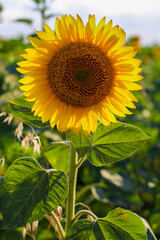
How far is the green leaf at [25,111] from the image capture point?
97cm

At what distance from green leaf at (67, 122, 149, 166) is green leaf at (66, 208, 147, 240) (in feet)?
0.54

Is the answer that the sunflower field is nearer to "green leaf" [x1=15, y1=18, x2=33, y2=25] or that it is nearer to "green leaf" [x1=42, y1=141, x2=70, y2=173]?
"green leaf" [x1=42, y1=141, x2=70, y2=173]

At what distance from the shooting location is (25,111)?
0.99m

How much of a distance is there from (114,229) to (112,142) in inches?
10.2

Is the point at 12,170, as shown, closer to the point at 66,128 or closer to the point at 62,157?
the point at 66,128

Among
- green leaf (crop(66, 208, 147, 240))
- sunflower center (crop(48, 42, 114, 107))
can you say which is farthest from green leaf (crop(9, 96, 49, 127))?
green leaf (crop(66, 208, 147, 240))

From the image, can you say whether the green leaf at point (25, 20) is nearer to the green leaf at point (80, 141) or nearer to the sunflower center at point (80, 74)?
the sunflower center at point (80, 74)

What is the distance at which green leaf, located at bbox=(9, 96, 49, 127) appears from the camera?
3.20 feet

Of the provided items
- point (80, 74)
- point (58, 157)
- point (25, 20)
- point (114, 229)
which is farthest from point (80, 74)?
point (25, 20)

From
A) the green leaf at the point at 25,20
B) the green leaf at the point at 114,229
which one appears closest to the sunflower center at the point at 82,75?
the green leaf at the point at 114,229

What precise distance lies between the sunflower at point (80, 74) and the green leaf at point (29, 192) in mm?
146

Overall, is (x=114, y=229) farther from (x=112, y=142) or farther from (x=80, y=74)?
(x=80, y=74)

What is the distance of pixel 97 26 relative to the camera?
91 cm

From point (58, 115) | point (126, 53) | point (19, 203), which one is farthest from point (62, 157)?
point (126, 53)
